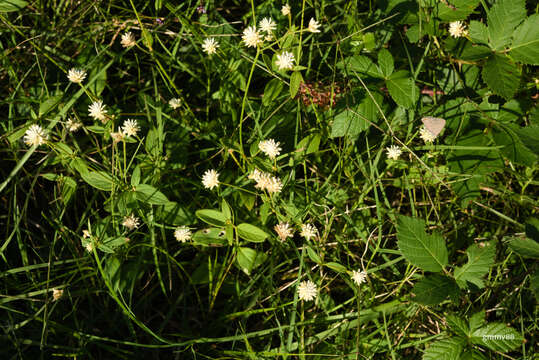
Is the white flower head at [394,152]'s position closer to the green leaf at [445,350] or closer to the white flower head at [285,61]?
the white flower head at [285,61]

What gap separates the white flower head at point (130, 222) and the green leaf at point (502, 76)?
1466 millimetres

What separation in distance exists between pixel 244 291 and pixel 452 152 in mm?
1057

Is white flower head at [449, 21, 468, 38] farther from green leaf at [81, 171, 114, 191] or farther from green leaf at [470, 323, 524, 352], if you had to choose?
green leaf at [81, 171, 114, 191]

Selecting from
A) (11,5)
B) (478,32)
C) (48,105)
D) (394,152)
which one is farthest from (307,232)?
(11,5)

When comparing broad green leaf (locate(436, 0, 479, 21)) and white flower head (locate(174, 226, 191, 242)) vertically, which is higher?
broad green leaf (locate(436, 0, 479, 21))

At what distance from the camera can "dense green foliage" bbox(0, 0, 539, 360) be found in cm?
159

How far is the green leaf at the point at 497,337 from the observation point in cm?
151

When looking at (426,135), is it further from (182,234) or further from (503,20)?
(182,234)

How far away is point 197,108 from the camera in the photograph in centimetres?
200

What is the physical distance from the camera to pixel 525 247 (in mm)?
1511

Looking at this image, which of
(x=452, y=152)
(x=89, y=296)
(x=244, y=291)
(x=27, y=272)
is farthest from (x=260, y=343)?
(x=452, y=152)

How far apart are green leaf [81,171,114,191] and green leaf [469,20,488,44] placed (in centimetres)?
152

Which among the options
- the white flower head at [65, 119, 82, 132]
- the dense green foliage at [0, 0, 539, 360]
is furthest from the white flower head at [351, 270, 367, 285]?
the white flower head at [65, 119, 82, 132]

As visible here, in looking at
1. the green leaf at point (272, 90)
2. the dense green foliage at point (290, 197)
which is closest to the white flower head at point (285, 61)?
the dense green foliage at point (290, 197)
